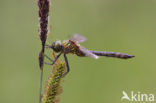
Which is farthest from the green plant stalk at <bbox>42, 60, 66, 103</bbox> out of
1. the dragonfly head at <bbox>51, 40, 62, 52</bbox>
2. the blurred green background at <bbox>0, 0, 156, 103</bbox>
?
the blurred green background at <bbox>0, 0, 156, 103</bbox>

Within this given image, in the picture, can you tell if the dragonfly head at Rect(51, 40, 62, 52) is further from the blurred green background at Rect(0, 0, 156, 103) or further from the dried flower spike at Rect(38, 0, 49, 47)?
the blurred green background at Rect(0, 0, 156, 103)

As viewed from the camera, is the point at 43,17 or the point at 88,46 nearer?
the point at 43,17

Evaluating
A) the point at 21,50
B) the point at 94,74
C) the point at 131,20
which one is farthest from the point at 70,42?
the point at 131,20

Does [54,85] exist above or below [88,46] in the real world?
below

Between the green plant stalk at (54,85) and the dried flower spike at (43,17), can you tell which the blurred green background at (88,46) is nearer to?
the green plant stalk at (54,85)

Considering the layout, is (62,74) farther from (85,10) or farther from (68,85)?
(85,10)

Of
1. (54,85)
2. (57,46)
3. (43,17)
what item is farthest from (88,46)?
(43,17)

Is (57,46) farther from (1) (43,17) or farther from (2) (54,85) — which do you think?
(1) (43,17)
